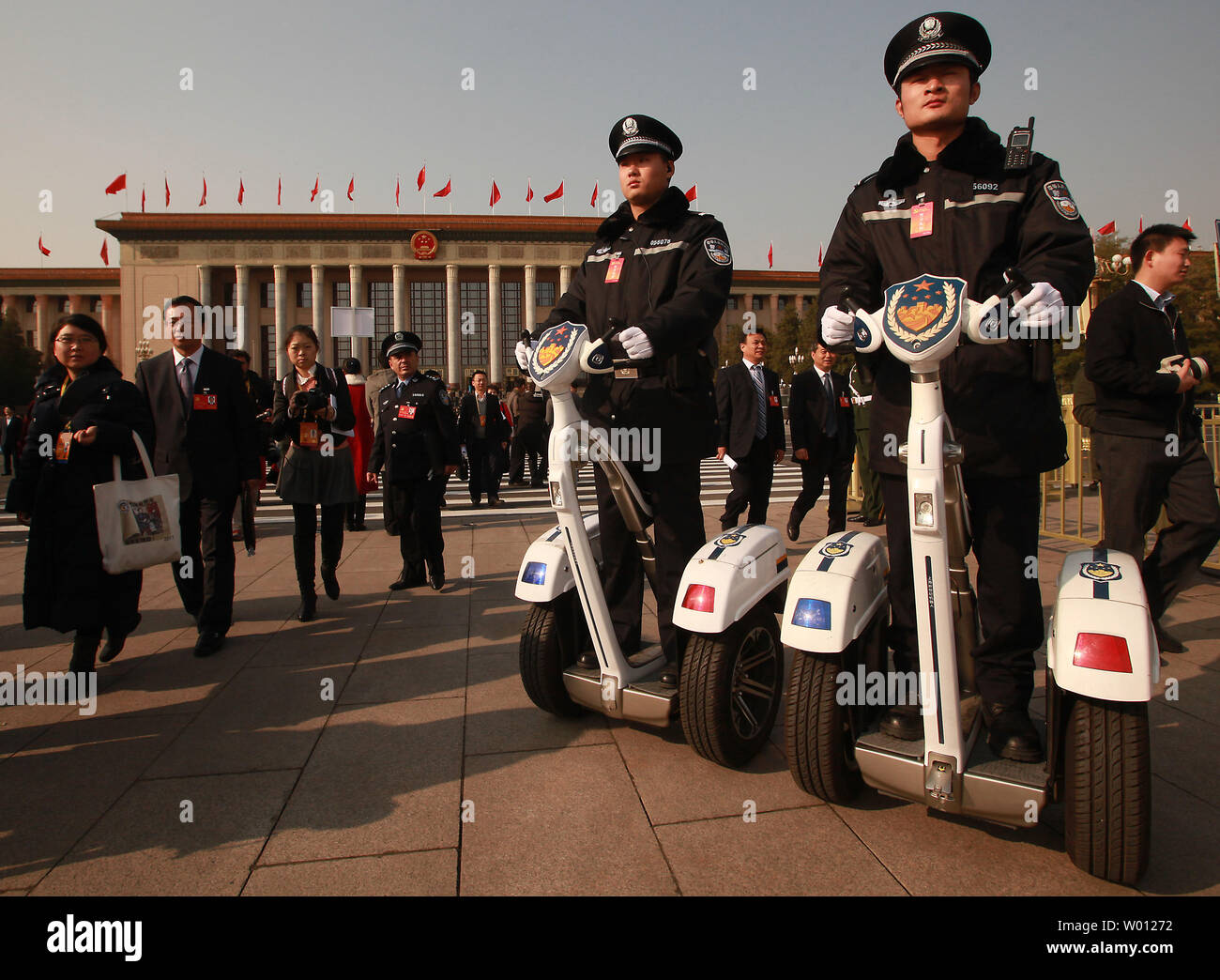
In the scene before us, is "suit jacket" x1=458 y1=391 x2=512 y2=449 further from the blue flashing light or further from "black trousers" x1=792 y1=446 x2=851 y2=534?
the blue flashing light

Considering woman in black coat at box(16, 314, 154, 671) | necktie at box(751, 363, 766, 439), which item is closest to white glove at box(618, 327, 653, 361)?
woman in black coat at box(16, 314, 154, 671)

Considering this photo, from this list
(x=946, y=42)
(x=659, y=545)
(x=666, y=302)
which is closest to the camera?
(x=946, y=42)

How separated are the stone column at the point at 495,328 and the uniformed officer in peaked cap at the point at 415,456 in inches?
2377

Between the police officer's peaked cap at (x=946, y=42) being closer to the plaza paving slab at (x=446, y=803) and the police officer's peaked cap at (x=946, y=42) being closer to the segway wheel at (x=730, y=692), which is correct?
the segway wheel at (x=730, y=692)

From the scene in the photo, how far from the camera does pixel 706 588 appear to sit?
2.84 metres

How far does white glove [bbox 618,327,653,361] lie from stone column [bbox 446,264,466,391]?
65534mm

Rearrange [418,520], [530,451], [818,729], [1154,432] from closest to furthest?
[818,729], [1154,432], [418,520], [530,451]

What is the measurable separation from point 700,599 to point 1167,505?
3.07 metres

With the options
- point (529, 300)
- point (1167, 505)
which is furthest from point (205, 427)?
point (529, 300)

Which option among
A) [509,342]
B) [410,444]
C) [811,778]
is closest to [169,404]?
[410,444]

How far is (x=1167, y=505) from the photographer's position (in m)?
4.30

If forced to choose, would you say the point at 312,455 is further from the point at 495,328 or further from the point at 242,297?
the point at 242,297

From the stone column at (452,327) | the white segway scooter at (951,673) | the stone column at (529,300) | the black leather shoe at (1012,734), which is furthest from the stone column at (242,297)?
the black leather shoe at (1012,734)

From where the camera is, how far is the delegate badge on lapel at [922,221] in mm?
2529
